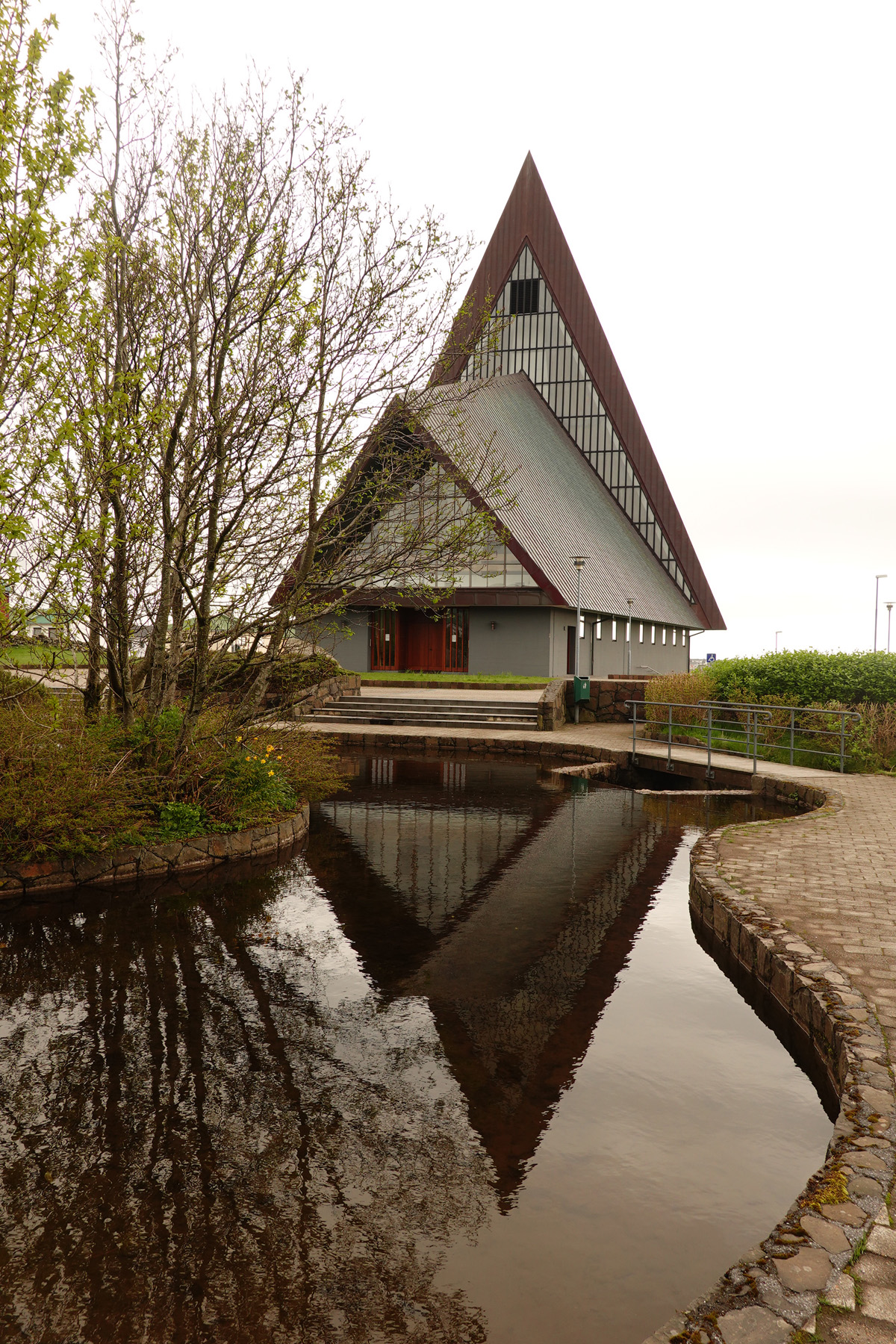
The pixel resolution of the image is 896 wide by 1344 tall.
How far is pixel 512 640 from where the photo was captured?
31.4 metres

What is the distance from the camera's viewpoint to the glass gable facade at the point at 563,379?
42.2 m

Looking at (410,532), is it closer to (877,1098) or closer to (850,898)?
(850,898)

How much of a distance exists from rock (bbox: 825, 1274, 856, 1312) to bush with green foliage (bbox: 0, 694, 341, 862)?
7063 millimetres

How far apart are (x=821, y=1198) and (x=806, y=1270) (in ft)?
1.56

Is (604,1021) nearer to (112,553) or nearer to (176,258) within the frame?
(112,553)

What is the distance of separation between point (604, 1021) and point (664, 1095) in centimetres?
96

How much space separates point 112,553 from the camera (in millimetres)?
9367

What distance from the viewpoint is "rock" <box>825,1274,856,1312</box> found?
279 cm

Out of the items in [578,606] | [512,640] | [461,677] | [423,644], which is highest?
[578,606]

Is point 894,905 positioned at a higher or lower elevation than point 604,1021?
higher

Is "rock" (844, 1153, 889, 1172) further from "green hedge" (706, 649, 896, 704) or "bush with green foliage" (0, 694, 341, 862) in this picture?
"green hedge" (706, 649, 896, 704)

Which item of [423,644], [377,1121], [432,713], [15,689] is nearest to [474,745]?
[432,713]

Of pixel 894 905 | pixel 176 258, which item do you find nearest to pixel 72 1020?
pixel 894 905

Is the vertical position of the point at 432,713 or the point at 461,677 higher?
the point at 461,677
